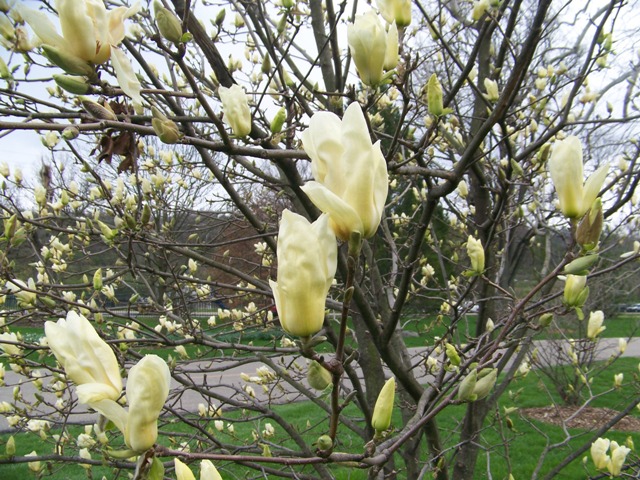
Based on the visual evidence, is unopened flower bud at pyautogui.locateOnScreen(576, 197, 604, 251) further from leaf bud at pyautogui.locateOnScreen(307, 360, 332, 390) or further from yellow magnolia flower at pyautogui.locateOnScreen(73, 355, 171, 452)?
yellow magnolia flower at pyautogui.locateOnScreen(73, 355, 171, 452)

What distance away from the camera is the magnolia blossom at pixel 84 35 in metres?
0.84

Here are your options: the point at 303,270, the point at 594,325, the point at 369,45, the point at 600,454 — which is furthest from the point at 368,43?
the point at 600,454

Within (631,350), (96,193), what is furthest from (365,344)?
(631,350)

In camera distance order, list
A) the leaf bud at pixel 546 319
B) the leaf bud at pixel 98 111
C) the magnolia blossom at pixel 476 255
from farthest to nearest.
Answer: the magnolia blossom at pixel 476 255 < the leaf bud at pixel 546 319 < the leaf bud at pixel 98 111

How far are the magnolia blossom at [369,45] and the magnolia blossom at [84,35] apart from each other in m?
0.43

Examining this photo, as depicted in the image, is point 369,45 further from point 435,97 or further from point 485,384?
point 485,384

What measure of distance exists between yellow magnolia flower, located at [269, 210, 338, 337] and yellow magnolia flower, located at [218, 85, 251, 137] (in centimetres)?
56

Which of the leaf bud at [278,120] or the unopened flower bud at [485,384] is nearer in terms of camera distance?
the unopened flower bud at [485,384]

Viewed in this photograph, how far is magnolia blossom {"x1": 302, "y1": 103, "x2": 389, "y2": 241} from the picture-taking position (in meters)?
0.61

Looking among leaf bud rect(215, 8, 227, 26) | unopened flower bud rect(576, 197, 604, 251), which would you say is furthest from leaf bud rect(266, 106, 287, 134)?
leaf bud rect(215, 8, 227, 26)

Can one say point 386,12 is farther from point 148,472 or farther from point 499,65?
point 499,65

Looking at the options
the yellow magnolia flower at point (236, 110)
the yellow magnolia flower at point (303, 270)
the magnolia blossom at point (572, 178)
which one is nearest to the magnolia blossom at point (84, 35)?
the yellow magnolia flower at point (236, 110)

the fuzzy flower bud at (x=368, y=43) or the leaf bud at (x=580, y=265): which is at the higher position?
the fuzzy flower bud at (x=368, y=43)

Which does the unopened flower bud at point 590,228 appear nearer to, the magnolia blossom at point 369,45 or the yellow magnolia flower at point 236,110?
the magnolia blossom at point 369,45
